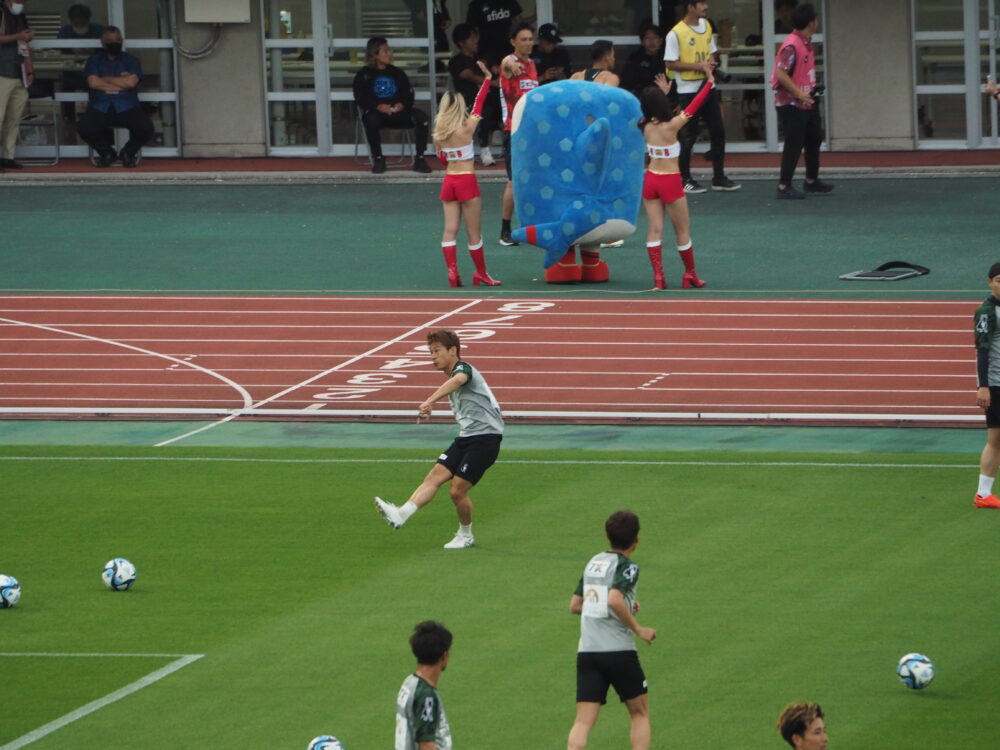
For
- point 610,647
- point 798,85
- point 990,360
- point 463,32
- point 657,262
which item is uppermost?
point 463,32

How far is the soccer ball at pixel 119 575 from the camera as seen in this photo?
11.8m

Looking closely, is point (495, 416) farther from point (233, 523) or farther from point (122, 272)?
point (122, 272)

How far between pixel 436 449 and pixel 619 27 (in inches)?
635

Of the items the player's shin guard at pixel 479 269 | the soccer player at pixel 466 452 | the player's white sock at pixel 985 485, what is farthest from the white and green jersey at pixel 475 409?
the player's shin guard at pixel 479 269

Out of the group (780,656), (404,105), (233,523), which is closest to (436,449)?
(233,523)

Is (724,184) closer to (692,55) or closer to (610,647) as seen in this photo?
(692,55)

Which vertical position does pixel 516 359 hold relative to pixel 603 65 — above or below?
below

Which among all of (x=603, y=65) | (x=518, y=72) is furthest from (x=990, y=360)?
(x=518, y=72)

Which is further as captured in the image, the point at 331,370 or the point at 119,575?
the point at 331,370

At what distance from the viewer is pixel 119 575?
1180 centimetres

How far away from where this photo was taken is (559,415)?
16.2 m

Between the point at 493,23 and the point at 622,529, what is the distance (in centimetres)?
2131

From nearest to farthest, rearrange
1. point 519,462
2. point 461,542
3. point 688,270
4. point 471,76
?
point 461,542 → point 519,462 → point 688,270 → point 471,76

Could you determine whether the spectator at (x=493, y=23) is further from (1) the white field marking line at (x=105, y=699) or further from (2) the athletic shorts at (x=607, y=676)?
(2) the athletic shorts at (x=607, y=676)
